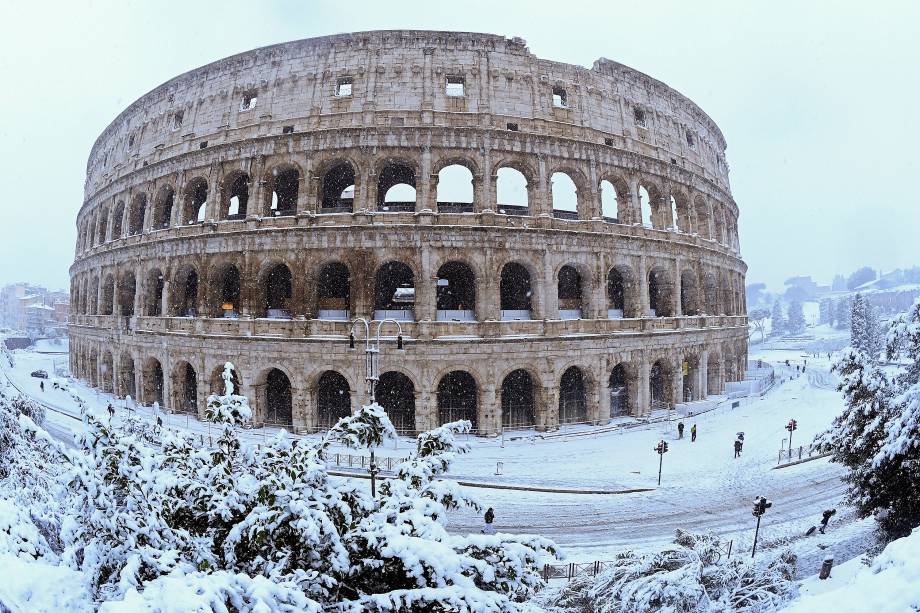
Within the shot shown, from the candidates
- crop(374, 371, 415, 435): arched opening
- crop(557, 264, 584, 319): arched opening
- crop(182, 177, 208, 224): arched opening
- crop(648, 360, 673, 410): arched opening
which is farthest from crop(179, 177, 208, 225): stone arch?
crop(648, 360, 673, 410): arched opening

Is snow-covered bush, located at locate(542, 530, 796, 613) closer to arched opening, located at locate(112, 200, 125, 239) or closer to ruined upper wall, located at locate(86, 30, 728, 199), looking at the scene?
ruined upper wall, located at locate(86, 30, 728, 199)

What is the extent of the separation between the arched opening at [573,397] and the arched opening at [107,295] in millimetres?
29767

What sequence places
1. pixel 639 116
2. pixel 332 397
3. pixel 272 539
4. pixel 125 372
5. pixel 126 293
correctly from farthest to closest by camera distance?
pixel 126 293, pixel 125 372, pixel 639 116, pixel 332 397, pixel 272 539

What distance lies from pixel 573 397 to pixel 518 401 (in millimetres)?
3169

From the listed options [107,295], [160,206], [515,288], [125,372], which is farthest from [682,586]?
[107,295]

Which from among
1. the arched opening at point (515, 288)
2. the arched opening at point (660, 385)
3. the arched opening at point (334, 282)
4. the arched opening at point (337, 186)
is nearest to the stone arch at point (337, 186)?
the arched opening at point (337, 186)

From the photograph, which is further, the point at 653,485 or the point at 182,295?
the point at 182,295

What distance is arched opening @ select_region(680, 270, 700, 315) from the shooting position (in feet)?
101

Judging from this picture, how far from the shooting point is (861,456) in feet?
40.7

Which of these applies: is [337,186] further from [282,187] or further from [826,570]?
[826,570]

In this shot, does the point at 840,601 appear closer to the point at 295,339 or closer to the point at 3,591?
the point at 3,591

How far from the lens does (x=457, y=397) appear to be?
25609mm

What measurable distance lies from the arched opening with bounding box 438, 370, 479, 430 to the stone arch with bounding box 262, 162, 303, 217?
41.6 feet

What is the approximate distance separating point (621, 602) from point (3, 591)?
8249 millimetres
